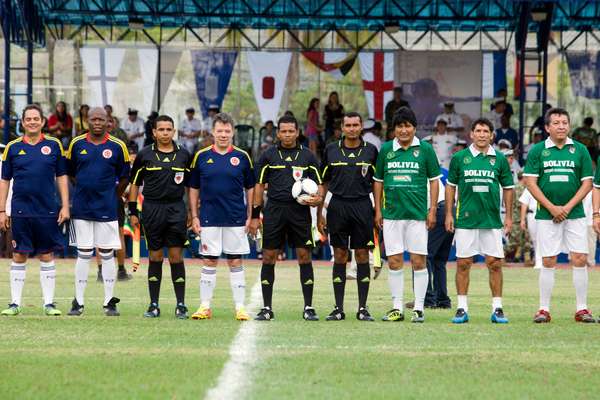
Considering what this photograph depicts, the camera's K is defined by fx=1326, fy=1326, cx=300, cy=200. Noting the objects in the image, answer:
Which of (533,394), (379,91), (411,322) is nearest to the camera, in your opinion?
(533,394)

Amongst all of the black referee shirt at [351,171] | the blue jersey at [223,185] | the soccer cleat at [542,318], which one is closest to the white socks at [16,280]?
the blue jersey at [223,185]

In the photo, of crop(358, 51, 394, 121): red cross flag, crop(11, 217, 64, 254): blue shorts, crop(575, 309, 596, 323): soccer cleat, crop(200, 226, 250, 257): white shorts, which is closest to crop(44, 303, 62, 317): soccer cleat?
crop(11, 217, 64, 254): blue shorts

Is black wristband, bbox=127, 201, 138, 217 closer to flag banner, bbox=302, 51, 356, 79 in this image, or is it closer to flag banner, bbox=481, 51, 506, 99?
flag banner, bbox=481, 51, 506, 99

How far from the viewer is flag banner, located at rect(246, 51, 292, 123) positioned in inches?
1547

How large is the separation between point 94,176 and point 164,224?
3.16 feet

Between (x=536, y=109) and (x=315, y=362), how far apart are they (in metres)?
33.5

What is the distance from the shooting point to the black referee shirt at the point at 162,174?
1434 cm

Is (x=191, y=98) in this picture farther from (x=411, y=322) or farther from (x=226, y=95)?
(x=411, y=322)

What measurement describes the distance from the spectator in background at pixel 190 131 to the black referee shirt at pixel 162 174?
2248cm

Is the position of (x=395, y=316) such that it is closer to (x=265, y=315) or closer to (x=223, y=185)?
(x=265, y=315)

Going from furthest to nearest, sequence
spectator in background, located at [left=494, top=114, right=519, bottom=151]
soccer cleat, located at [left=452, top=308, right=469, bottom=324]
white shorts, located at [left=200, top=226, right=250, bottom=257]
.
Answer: spectator in background, located at [left=494, top=114, right=519, bottom=151] → white shorts, located at [left=200, top=226, right=250, bottom=257] → soccer cleat, located at [left=452, top=308, right=469, bottom=324]

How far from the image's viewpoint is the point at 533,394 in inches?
346

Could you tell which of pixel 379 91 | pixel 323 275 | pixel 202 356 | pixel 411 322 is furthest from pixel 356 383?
pixel 379 91

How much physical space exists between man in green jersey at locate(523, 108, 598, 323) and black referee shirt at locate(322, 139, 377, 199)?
66.8 inches
